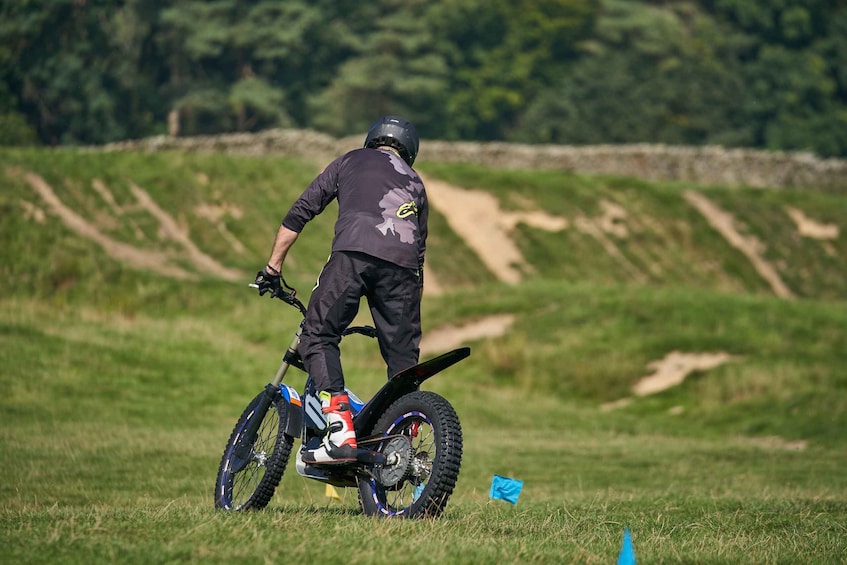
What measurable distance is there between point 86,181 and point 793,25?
189 ft

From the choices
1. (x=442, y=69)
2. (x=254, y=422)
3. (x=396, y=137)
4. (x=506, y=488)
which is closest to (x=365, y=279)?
Answer: (x=396, y=137)

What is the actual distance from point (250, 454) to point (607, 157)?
4994cm

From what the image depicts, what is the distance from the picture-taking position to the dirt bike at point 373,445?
909 centimetres

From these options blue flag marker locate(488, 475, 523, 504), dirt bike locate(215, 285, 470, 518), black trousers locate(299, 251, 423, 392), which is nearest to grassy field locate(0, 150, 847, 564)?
blue flag marker locate(488, 475, 523, 504)

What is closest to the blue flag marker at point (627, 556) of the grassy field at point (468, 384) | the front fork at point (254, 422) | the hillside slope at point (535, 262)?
the grassy field at point (468, 384)

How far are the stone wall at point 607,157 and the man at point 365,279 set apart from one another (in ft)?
137

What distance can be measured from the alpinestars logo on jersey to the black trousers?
0.37 meters

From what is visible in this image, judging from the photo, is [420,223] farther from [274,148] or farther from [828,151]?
[828,151]

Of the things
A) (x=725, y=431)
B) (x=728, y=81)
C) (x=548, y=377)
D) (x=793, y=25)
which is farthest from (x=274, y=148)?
(x=793, y=25)

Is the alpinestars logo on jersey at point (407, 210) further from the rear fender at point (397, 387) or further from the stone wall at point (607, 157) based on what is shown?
the stone wall at point (607, 157)

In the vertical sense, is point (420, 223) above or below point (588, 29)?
above

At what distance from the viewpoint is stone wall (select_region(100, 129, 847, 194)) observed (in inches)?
2108

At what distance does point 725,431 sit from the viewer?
90.1 feet

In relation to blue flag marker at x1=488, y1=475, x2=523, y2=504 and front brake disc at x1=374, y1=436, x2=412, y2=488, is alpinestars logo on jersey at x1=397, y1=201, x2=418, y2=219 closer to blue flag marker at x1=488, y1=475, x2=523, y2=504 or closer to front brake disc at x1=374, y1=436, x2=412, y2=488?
front brake disc at x1=374, y1=436, x2=412, y2=488
